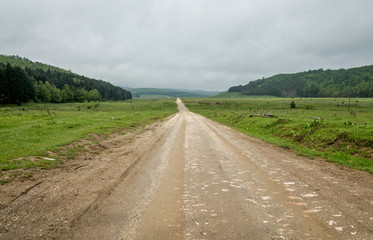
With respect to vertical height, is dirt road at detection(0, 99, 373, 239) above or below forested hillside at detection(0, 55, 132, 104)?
below

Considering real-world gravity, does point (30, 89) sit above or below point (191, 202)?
above

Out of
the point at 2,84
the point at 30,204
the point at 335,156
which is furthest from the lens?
the point at 2,84

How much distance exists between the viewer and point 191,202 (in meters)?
5.56

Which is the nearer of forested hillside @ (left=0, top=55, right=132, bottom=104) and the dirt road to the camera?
the dirt road

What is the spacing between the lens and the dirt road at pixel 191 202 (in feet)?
13.9

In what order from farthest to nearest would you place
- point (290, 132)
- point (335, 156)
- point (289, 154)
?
point (290, 132) → point (289, 154) → point (335, 156)

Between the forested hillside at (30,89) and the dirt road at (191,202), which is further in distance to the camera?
the forested hillside at (30,89)

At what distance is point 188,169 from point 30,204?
5.59 m

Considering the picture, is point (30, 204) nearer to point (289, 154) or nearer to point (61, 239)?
point (61, 239)

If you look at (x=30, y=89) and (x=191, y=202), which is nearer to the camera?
(x=191, y=202)

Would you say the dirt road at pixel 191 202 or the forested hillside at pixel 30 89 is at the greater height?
the forested hillside at pixel 30 89

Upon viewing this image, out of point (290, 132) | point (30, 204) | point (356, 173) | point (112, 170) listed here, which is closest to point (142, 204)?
point (30, 204)

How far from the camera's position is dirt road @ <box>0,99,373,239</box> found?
4250 millimetres

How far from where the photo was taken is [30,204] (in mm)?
5441
